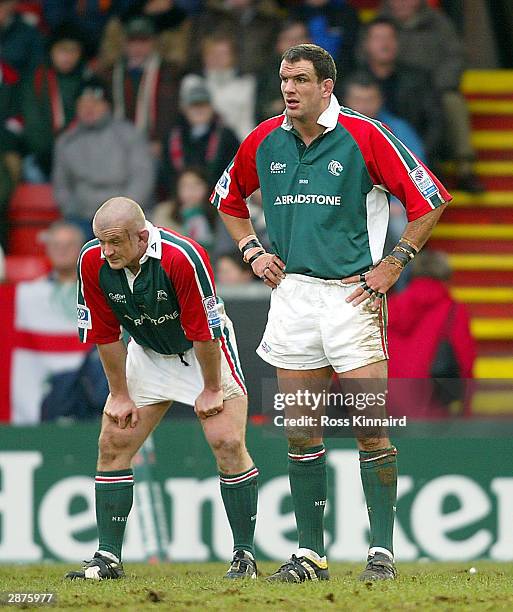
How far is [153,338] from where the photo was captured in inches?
319

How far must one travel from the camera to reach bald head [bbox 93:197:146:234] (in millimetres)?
7523

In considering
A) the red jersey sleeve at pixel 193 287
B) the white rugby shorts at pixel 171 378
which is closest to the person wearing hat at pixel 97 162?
the white rugby shorts at pixel 171 378

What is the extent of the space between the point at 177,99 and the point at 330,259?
286 inches

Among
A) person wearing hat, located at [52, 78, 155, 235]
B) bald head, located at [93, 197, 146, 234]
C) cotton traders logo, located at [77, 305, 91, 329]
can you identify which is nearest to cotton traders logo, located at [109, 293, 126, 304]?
cotton traders logo, located at [77, 305, 91, 329]

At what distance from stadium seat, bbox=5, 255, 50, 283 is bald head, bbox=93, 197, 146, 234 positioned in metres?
6.35

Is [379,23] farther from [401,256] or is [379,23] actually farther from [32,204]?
[401,256]

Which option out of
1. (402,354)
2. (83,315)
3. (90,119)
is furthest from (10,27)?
(83,315)

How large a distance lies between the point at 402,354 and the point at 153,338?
150 inches

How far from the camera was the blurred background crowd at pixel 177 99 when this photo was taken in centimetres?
1382

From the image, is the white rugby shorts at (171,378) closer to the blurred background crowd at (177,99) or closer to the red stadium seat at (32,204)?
the blurred background crowd at (177,99)

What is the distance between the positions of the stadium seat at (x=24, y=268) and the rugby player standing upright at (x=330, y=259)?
6.53m

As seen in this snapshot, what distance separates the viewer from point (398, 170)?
748cm

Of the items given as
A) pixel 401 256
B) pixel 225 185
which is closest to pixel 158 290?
pixel 225 185

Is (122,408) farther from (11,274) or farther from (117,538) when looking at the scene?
(11,274)
